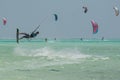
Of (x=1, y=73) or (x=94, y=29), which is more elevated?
(x=94, y=29)

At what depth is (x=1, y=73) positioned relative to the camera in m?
23.0

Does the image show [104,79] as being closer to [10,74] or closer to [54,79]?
[54,79]

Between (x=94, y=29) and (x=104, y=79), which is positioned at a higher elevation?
(x=94, y=29)

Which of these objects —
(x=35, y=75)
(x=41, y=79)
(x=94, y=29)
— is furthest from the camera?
(x=94, y=29)

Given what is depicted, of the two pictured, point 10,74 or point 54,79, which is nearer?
point 54,79

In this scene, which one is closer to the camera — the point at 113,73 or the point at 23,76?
the point at 23,76

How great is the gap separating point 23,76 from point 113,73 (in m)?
4.85

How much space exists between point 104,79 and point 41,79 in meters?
2.92

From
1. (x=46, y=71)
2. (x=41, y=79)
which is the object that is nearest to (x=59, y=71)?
(x=46, y=71)

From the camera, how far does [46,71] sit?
2441cm

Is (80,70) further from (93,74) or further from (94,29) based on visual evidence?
(94,29)

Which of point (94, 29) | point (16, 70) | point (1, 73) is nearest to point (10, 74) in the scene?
point (1, 73)

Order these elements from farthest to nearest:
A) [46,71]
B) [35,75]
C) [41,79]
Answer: [46,71] → [35,75] → [41,79]

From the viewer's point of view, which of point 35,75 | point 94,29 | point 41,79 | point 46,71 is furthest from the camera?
point 94,29
